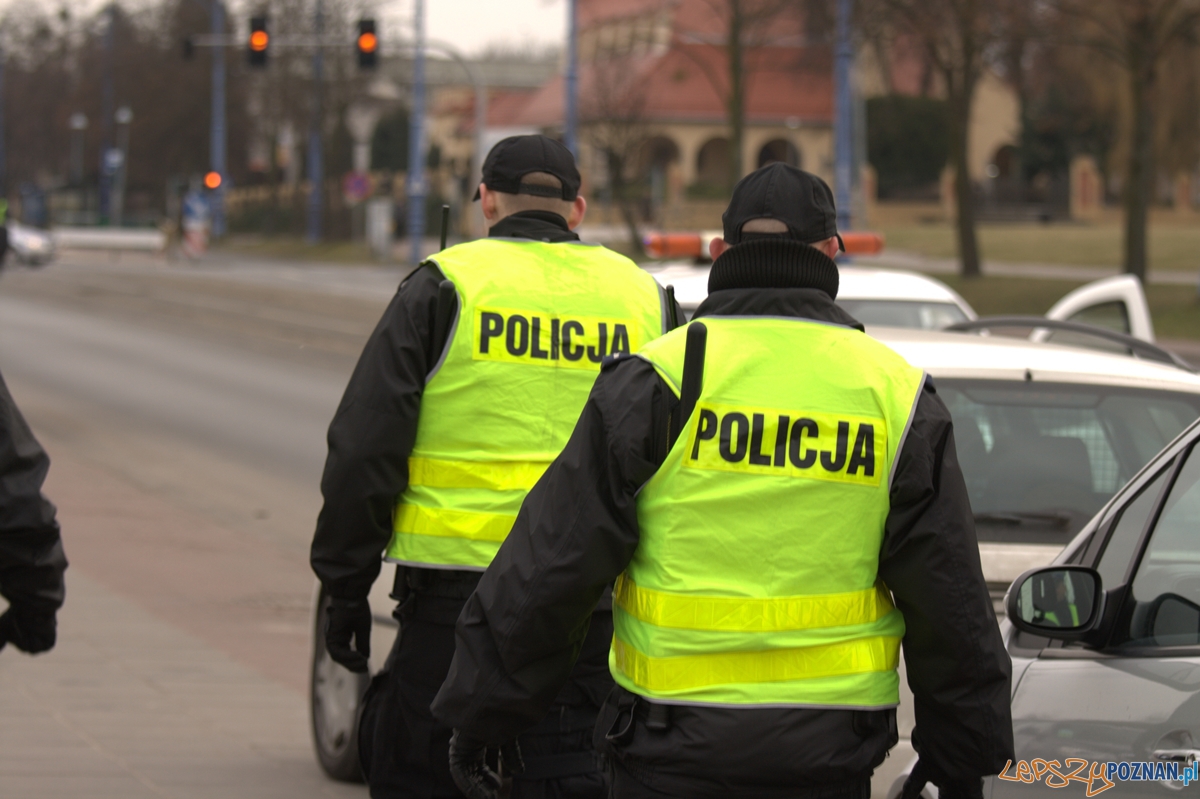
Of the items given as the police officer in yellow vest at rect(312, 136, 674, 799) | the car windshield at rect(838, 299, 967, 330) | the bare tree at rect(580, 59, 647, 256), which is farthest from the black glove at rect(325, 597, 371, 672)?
the bare tree at rect(580, 59, 647, 256)

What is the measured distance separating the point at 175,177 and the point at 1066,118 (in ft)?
160

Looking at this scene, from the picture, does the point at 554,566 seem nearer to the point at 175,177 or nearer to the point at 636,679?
the point at 636,679

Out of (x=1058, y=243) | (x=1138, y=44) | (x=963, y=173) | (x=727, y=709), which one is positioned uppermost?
(x=1138, y=44)

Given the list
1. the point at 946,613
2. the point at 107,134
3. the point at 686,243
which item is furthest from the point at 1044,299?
the point at 107,134

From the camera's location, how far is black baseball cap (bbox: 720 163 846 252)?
286 centimetres

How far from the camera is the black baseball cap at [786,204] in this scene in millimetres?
2857

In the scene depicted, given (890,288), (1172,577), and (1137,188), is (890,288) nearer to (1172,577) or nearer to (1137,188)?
(1172,577)

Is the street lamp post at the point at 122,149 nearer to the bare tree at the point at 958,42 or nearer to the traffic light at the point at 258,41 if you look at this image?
the traffic light at the point at 258,41

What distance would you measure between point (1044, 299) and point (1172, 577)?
27.1 meters

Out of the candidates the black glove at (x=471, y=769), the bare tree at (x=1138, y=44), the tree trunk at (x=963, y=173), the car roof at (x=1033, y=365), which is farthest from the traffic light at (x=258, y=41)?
the black glove at (x=471, y=769)

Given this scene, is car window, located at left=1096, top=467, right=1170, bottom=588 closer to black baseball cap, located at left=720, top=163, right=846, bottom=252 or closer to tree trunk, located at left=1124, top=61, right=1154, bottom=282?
black baseball cap, located at left=720, top=163, right=846, bottom=252

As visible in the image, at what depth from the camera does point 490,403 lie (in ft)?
12.5

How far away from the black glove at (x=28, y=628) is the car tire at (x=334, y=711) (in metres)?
1.69

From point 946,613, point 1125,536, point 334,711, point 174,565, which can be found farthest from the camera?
point 174,565
